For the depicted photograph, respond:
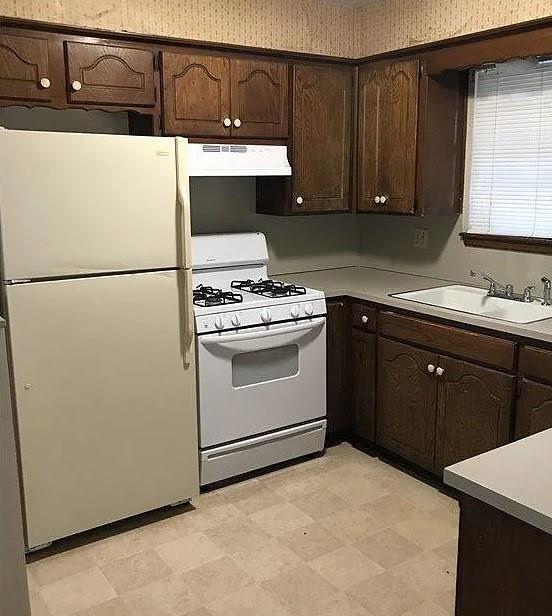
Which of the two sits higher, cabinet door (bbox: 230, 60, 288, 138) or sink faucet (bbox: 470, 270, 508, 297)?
cabinet door (bbox: 230, 60, 288, 138)

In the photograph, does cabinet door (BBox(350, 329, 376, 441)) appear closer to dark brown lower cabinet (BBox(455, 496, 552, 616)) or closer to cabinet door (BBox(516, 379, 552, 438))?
cabinet door (BBox(516, 379, 552, 438))

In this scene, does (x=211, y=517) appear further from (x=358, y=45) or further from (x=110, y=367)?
(x=358, y=45)

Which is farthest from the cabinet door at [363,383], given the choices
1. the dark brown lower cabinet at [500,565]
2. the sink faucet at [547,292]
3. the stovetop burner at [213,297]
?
the dark brown lower cabinet at [500,565]

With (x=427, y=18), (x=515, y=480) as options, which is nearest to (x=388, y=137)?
(x=427, y=18)

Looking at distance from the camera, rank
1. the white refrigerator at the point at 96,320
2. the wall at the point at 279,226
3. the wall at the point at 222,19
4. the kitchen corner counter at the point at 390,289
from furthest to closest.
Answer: the wall at the point at 279,226
the wall at the point at 222,19
the kitchen corner counter at the point at 390,289
the white refrigerator at the point at 96,320

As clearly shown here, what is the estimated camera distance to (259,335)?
309cm

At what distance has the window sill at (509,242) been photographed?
3.17 metres

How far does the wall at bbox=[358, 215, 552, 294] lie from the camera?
328 cm

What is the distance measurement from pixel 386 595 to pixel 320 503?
69 centimetres

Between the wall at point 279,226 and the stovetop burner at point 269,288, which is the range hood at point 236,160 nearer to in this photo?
the wall at point 279,226

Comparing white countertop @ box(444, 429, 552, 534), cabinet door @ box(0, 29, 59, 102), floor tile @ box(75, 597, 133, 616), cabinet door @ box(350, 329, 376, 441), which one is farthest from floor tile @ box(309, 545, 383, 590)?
cabinet door @ box(0, 29, 59, 102)

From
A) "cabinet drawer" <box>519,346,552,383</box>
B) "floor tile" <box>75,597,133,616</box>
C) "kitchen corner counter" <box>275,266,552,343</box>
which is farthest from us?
"kitchen corner counter" <box>275,266,552,343</box>

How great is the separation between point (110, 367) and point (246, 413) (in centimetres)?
76

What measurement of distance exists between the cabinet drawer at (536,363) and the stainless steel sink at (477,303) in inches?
15.2
